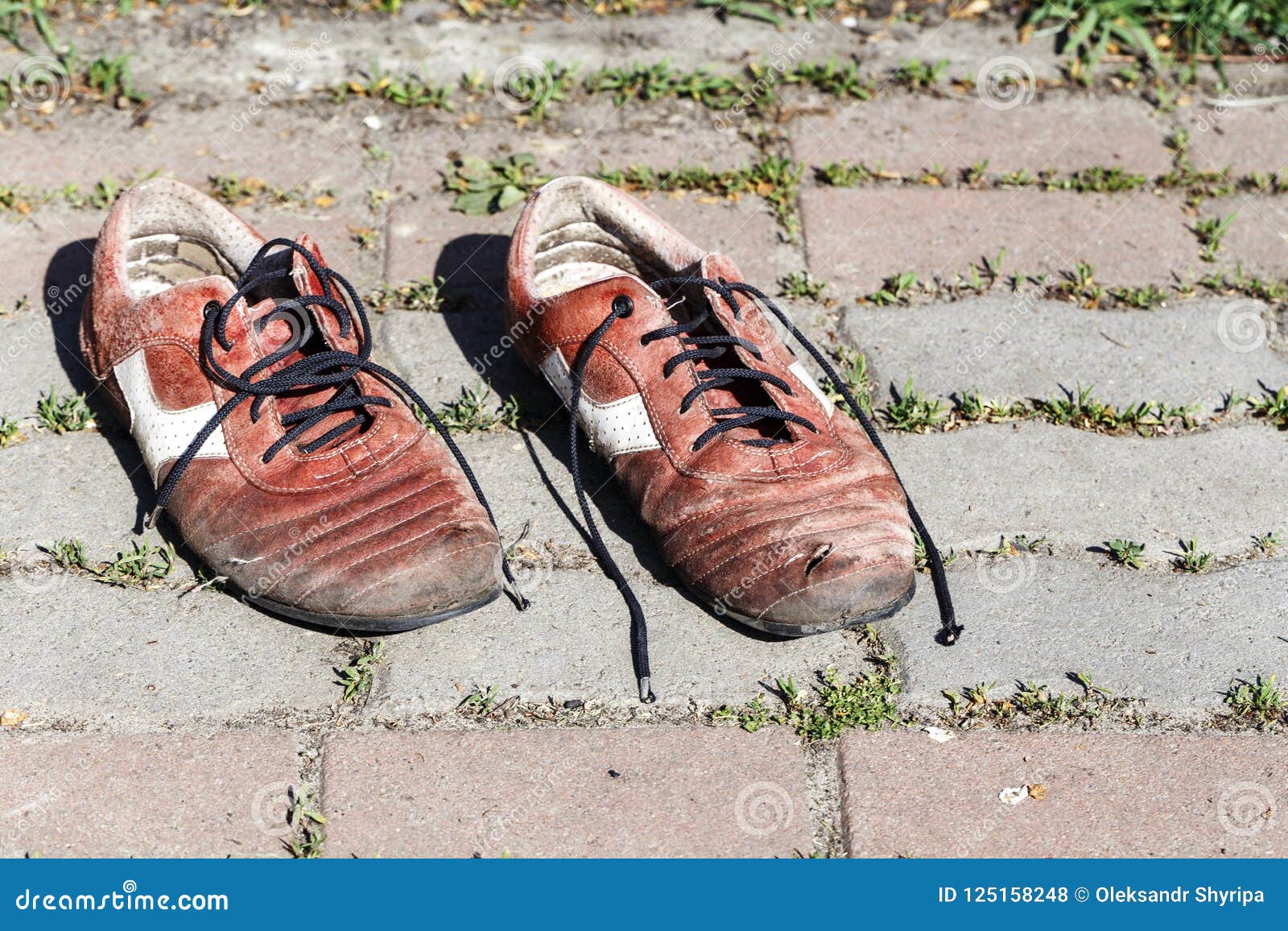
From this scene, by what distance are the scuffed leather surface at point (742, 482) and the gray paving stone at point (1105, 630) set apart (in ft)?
0.57

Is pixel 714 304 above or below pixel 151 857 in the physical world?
above

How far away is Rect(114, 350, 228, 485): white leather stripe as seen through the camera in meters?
2.45

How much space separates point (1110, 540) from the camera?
8.57ft

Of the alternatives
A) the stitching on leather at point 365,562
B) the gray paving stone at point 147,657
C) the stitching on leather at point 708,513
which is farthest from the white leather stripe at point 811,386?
the gray paving stone at point 147,657

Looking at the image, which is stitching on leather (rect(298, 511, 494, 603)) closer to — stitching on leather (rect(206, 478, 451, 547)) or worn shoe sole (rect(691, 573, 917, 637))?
stitching on leather (rect(206, 478, 451, 547))

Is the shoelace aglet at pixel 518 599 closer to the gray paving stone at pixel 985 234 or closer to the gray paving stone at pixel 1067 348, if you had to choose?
the gray paving stone at pixel 1067 348

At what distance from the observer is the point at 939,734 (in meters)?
2.28

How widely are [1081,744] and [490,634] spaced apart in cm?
106

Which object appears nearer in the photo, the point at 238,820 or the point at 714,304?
the point at 238,820

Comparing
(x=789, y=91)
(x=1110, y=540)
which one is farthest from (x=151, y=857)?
(x=789, y=91)

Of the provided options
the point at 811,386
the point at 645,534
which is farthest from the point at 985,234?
the point at 645,534

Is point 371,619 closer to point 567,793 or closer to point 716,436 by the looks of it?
point 567,793

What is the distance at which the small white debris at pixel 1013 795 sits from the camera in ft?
7.14

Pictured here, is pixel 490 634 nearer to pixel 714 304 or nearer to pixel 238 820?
pixel 238 820
